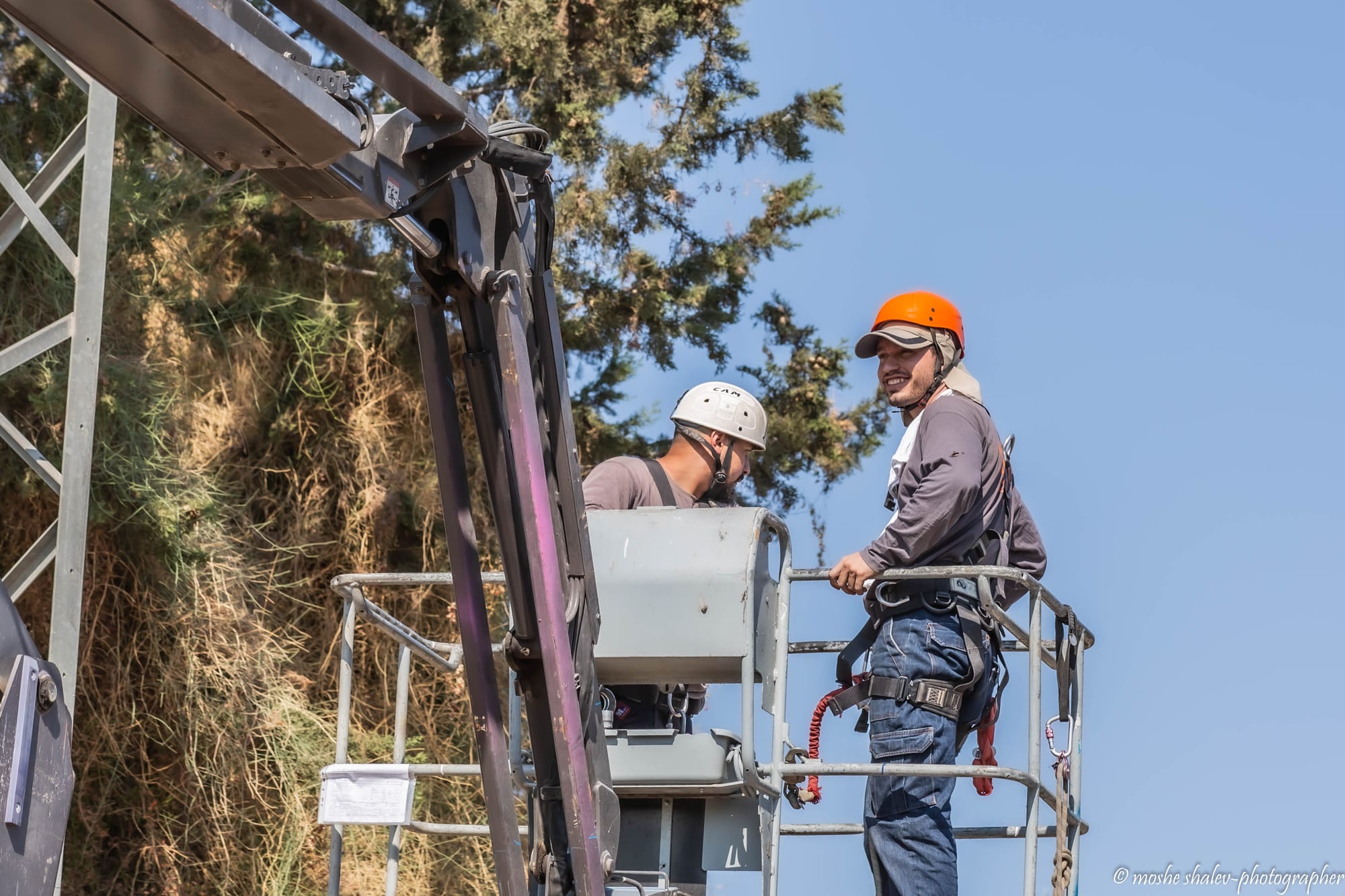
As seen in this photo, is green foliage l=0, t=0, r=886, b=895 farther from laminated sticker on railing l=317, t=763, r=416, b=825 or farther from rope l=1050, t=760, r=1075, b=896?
rope l=1050, t=760, r=1075, b=896

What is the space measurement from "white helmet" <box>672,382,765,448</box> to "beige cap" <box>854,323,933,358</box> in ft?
1.54

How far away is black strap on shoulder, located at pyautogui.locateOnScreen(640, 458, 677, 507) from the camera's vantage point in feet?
18.0

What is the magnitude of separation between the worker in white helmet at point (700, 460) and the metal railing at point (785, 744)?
2.03ft

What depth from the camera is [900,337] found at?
543 centimetres

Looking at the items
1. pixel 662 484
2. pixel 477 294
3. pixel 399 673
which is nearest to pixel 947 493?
pixel 662 484

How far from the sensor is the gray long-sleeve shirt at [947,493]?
4.89 meters

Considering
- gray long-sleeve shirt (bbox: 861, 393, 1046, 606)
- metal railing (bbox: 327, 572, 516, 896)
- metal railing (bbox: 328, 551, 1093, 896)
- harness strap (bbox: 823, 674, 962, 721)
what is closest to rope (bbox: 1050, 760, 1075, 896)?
metal railing (bbox: 328, 551, 1093, 896)

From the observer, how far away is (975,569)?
474 centimetres

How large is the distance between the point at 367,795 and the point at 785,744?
1.29m

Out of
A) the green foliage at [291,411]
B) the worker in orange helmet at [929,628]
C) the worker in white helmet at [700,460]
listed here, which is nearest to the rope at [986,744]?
the worker in orange helmet at [929,628]

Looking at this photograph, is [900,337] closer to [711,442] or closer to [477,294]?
[711,442]

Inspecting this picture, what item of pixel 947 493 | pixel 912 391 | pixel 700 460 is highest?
pixel 912 391

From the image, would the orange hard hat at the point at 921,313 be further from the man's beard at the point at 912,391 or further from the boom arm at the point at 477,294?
the boom arm at the point at 477,294

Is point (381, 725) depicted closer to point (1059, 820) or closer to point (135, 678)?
point (135, 678)
